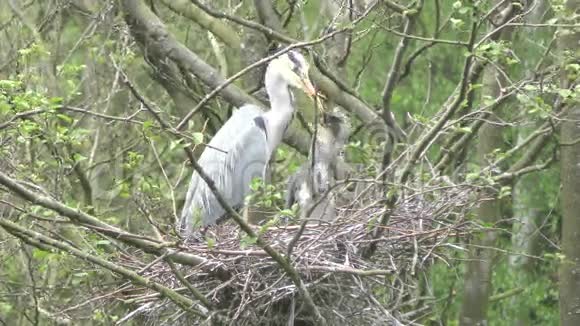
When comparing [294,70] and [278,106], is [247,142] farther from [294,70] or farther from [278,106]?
[294,70]

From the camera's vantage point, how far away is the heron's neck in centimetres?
614

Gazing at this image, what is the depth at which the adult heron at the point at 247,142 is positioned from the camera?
6.09 m

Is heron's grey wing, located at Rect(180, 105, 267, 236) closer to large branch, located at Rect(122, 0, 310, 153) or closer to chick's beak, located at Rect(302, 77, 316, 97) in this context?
large branch, located at Rect(122, 0, 310, 153)

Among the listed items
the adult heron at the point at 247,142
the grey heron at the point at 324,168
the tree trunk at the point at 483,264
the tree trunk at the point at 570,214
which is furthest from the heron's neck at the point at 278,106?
the tree trunk at the point at 570,214

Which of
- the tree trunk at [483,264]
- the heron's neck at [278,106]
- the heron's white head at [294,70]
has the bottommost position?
the tree trunk at [483,264]

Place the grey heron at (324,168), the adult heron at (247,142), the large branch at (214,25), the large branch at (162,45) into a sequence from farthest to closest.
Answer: the large branch at (214,25), the adult heron at (247,142), the large branch at (162,45), the grey heron at (324,168)

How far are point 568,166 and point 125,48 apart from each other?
2.69 meters

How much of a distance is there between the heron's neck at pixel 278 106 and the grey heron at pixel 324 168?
0.57 metres

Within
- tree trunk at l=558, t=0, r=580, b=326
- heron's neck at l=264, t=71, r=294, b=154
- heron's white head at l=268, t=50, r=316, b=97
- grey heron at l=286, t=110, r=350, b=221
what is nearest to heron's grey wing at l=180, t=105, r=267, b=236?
heron's neck at l=264, t=71, r=294, b=154

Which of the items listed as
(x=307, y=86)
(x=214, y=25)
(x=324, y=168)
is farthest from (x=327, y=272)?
(x=214, y=25)

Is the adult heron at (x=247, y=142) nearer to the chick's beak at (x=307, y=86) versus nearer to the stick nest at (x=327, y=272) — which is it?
the chick's beak at (x=307, y=86)

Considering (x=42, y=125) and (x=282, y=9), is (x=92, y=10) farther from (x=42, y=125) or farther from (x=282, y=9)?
(x=42, y=125)

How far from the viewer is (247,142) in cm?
638

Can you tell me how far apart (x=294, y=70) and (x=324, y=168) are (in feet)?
2.93
